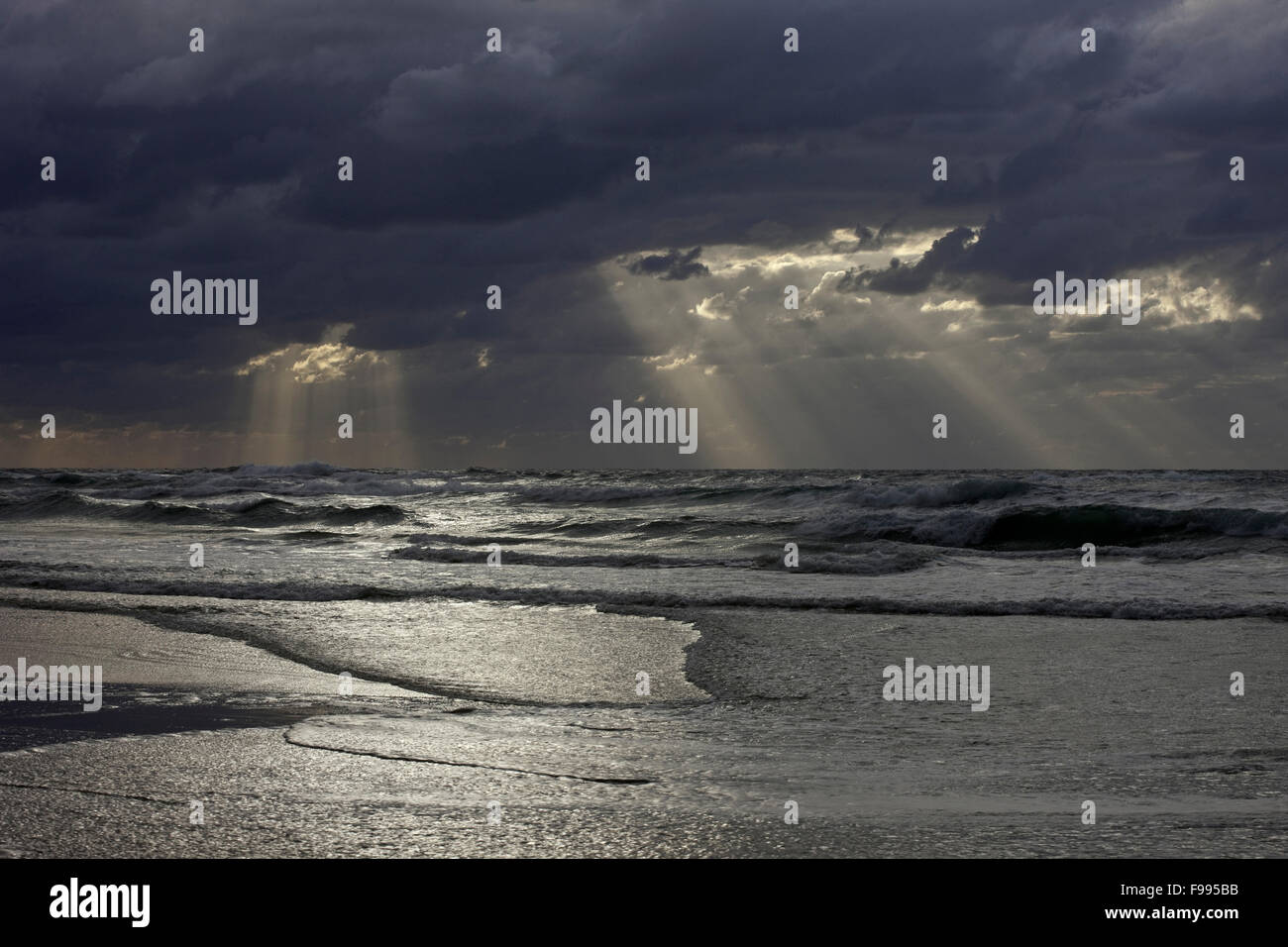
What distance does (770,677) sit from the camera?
28.4 feet

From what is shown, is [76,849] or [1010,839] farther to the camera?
[1010,839]

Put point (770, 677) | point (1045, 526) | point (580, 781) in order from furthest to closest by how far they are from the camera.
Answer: point (1045, 526) → point (770, 677) → point (580, 781)

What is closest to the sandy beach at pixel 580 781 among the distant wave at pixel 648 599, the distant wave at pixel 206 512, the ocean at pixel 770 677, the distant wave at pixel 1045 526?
the ocean at pixel 770 677

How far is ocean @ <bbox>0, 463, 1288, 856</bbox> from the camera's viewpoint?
15.9ft

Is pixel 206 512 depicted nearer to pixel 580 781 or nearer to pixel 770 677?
pixel 770 677

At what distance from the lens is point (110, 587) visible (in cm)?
1561

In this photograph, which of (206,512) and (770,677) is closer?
(770,677)

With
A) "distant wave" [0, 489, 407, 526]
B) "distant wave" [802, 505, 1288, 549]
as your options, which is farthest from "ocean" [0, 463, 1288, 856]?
"distant wave" [0, 489, 407, 526]

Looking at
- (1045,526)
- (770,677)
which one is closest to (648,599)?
(770,677)

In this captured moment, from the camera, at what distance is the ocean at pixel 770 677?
191 inches

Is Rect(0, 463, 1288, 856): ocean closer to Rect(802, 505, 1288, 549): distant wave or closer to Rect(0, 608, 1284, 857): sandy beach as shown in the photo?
Rect(0, 608, 1284, 857): sandy beach

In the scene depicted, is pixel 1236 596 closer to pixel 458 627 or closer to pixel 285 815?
pixel 458 627
